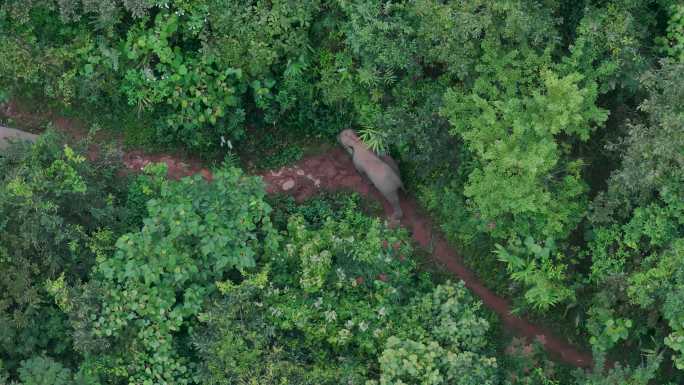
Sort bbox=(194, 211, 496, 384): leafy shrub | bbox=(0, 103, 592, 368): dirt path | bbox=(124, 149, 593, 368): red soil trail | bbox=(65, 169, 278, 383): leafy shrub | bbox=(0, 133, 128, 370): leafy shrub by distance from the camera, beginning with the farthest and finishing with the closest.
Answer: bbox=(0, 103, 592, 368): dirt path < bbox=(124, 149, 593, 368): red soil trail < bbox=(0, 133, 128, 370): leafy shrub < bbox=(65, 169, 278, 383): leafy shrub < bbox=(194, 211, 496, 384): leafy shrub

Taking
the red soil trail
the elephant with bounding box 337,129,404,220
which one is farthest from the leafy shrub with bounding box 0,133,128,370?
the elephant with bounding box 337,129,404,220

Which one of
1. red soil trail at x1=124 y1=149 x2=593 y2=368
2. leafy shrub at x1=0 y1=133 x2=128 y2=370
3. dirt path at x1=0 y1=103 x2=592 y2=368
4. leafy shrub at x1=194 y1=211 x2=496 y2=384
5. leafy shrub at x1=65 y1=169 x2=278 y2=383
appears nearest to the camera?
leafy shrub at x1=194 y1=211 x2=496 y2=384

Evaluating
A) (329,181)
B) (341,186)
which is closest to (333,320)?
(341,186)

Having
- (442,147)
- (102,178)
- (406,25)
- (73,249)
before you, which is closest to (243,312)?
(73,249)

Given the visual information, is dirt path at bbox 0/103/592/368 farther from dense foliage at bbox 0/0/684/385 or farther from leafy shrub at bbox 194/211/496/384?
leafy shrub at bbox 194/211/496/384

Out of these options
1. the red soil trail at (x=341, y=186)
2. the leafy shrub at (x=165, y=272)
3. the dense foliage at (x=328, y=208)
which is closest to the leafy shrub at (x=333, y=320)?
the dense foliage at (x=328, y=208)

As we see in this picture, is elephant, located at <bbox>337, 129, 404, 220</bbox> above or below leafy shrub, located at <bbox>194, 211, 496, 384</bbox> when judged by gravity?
above
